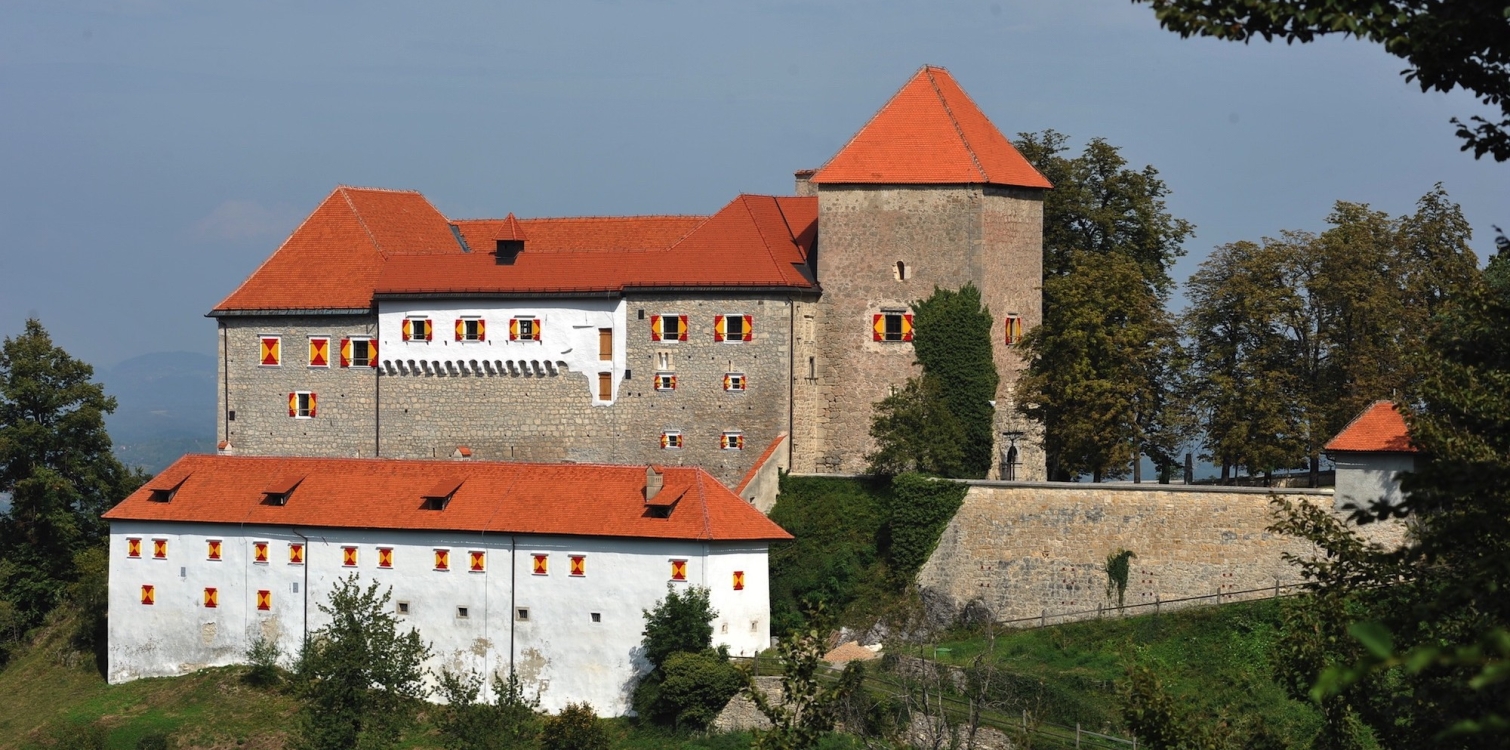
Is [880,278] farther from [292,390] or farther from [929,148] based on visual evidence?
[292,390]

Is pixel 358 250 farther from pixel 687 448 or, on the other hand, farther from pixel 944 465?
pixel 944 465

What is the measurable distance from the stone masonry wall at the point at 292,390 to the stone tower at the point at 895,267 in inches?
440

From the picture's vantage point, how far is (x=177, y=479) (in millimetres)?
49156

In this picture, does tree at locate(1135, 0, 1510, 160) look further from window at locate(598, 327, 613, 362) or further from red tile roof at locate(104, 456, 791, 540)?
window at locate(598, 327, 613, 362)

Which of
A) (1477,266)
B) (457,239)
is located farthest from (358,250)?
(1477,266)

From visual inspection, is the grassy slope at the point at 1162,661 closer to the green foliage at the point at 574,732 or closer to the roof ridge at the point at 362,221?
the green foliage at the point at 574,732

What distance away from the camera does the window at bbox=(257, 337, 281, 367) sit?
52.4 metres

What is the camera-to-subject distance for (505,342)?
50062 millimetres

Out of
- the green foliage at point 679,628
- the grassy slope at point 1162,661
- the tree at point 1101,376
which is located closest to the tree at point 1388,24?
the grassy slope at point 1162,661

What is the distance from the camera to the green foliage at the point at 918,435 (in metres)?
45.6

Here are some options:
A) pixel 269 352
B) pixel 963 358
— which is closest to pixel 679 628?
pixel 963 358

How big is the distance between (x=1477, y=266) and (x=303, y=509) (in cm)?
2616

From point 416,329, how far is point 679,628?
42.6 ft

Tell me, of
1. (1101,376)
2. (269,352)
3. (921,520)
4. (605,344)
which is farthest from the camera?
(269,352)
